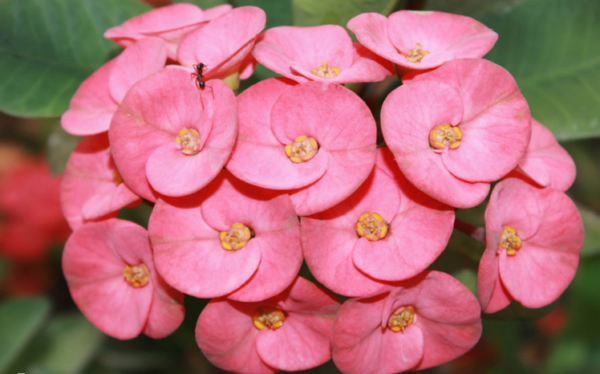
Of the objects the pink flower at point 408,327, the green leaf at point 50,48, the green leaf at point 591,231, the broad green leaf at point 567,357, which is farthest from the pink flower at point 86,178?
the broad green leaf at point 567,357

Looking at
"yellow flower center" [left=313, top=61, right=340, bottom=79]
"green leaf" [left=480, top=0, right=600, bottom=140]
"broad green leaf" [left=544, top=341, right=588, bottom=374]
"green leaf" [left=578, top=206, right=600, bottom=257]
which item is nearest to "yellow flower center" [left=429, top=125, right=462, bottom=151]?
"yellow flower center" [left=313, top=61, right=340, bottom=79]

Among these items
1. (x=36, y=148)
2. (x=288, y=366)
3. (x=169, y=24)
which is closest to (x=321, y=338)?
(x=288, y=366)

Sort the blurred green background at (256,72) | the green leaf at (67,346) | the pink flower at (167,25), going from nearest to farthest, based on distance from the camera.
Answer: the pink flower at (167,25) < the blurred green background at (256,72) < the green leaf at (67,346)

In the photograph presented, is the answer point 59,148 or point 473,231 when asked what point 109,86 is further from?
point 473,231

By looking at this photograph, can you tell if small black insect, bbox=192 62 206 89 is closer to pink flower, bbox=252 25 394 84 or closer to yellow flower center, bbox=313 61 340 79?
pink flower, bbox=252 25 394 84

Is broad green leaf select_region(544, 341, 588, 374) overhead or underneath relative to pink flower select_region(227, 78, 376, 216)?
underneath

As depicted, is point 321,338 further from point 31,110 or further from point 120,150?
point 31,110

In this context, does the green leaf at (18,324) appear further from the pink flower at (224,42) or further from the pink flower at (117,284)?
the pink flower at (224,42)
